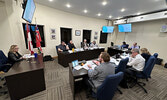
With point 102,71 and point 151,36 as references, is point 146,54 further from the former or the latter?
point 151,36

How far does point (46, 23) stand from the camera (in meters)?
3.85

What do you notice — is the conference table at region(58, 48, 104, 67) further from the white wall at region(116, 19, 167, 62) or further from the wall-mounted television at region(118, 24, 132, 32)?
the white wall at region(116, 19, 167, 62)

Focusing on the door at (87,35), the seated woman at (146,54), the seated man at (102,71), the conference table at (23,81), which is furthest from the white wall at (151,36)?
the conference table at (23,81)

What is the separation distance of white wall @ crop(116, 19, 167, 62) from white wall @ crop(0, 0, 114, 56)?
216 centimetres

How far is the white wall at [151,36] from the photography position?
3904 millimetres

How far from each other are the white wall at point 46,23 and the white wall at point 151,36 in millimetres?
2165

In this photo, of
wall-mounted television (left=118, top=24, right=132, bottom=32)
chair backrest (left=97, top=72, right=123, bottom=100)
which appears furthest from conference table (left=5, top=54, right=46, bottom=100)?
wall-mounted television (left=118, top=24, right=132, bottom=32)

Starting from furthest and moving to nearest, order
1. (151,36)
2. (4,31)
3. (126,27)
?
(126,27)
(151,36)
(4,31)

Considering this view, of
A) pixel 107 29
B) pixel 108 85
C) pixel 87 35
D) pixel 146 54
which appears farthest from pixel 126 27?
pixel 108 85

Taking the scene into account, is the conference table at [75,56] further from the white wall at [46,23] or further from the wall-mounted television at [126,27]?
the wall-mounted television at [126,27]

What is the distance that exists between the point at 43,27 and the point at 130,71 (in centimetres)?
480

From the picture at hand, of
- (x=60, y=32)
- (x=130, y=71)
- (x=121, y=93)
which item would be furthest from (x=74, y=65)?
(x=60, y=32)

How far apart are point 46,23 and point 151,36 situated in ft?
22.8

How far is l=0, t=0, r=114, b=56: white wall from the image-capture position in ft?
8.14
